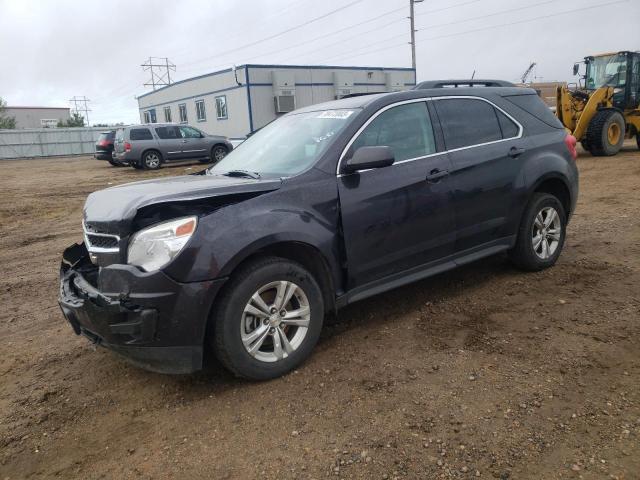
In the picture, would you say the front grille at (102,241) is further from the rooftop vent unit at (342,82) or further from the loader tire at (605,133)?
the rooftop vent unit at (342,82)

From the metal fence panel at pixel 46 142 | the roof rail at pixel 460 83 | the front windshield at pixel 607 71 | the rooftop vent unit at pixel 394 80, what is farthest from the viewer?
the metal fence panel at pixel 46 142

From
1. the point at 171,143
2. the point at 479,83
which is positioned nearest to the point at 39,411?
the point at 479,83

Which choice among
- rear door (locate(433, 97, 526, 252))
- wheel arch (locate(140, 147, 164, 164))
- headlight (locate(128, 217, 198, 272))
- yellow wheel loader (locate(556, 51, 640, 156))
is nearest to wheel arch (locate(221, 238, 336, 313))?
headlight (locate(128, 217, 198, 272))

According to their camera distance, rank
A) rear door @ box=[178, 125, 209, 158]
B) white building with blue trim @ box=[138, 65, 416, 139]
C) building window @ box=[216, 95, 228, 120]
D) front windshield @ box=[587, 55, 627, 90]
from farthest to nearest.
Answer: building window @ box=[216, 95, 228, 120], white building with blue trim @ box=[138, 65, 416, 139], rear door @ box=[178, 125, 209, 158], front windshield @ box=[587, 55, 627, 90]

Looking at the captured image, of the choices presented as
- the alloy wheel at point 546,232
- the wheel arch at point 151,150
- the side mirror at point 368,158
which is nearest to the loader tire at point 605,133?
the alloy wheel at point 546,232

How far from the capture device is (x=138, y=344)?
290cm

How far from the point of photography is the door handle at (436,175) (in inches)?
155

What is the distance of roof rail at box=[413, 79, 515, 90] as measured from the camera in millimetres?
4402

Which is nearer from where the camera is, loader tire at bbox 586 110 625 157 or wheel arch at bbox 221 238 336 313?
wheel arch at bbox 221 238 336 313

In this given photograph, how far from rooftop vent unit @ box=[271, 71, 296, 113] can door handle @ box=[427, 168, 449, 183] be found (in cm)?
2310

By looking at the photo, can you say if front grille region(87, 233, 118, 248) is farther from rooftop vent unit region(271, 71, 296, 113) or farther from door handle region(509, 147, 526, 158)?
rooftop vent unit region(271, 71, 296, 113)

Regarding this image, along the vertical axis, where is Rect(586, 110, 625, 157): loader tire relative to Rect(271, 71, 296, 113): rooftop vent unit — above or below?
below

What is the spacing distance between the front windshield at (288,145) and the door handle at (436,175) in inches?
30.4

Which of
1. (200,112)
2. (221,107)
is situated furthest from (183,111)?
(221,107)
